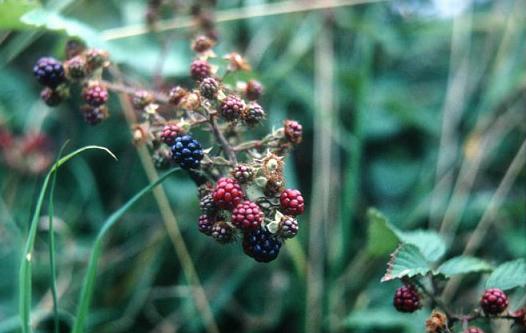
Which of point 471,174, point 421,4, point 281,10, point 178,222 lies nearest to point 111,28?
point 281,10

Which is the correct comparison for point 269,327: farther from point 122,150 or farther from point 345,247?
point 122,150

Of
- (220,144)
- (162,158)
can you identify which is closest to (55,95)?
(162,158)

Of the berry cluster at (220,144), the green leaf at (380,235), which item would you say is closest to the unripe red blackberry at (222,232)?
the berry cluster at (220,144)

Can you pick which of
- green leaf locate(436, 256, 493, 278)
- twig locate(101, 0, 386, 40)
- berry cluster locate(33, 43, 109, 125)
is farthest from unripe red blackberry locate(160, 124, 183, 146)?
twig locate(101, 0, 386, 40)

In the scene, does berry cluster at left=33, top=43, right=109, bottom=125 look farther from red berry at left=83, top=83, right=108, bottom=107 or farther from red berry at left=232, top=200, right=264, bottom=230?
red berry at left=232, top=200, right=264, bottom=230

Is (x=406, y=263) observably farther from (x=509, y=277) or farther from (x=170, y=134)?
(x=170, y=134)

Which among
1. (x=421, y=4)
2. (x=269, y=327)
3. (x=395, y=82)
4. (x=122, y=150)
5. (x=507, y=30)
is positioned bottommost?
(x=269, y=327)

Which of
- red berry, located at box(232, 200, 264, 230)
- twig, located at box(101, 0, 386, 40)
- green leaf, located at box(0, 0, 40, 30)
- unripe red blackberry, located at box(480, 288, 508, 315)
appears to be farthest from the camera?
twig, located at box(101, 0, 386, 40)
